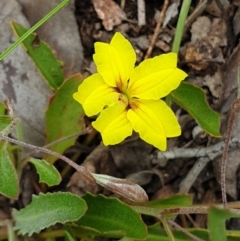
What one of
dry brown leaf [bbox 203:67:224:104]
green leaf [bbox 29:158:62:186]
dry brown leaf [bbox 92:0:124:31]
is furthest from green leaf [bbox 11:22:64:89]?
dry brown leaf [bbox 203:67:224:104]

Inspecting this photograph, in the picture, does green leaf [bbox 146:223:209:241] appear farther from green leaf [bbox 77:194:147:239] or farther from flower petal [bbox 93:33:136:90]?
flower petal [bbox 93:33:136:90]

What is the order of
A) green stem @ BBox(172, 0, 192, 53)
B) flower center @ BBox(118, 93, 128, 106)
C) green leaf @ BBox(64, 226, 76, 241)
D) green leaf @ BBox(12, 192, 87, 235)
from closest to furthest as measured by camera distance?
flower center @ BBox(118, 93, 128, 106), green leaf @ BBox(12, 192, 87, 235), green leaf @ BBox(64, 226, 76, 241), green stem @ BBox(172, 0, 192, 53)

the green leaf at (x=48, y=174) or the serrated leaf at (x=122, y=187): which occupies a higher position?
the green leaf at (x=48, y=174)

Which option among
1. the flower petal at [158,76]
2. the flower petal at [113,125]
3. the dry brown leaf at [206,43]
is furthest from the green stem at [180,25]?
the flower petal at [113,125]

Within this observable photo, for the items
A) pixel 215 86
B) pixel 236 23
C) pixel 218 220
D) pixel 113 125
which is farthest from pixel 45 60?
pixel 218 220

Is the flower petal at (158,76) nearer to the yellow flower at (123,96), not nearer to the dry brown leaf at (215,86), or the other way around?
the yellow flower at (123,96)

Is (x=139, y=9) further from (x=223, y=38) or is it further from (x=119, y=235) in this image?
(x=119, y=235)

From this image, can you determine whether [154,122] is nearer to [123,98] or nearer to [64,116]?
[123,98]
